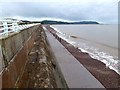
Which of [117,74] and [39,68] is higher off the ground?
[39,68]

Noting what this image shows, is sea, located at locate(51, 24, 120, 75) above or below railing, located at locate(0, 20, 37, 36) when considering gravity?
below

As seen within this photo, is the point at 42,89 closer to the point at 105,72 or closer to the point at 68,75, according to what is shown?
the point at 68,75

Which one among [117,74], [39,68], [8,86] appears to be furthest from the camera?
[117,74]

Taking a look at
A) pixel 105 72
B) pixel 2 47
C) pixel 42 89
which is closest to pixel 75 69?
pixel 105 72

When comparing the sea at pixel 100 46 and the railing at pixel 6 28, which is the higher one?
the railing at pixel 6 28

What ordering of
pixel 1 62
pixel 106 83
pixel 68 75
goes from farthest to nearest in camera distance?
pixel 106 83 < pixel 68 75 < pixel 1 62

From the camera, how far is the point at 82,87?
30.4 ft

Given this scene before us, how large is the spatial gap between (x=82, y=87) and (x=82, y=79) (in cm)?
134

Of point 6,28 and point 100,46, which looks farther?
point 100,46

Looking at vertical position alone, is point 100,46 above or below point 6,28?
below

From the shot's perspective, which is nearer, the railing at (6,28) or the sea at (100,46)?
the railing at (6,28)

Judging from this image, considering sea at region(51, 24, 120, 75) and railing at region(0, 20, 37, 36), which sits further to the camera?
sea at region(51, 24, 120, 75)

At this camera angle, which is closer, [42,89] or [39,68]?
[42,89]

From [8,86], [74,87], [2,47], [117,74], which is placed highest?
[2,47]
